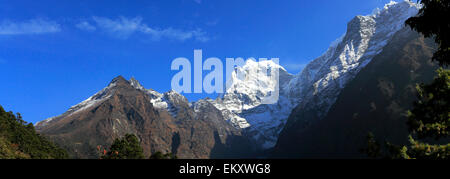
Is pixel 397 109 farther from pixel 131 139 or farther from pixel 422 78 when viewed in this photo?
pixel 131 139

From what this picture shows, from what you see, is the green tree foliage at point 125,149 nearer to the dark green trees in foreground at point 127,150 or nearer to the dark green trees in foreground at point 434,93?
the dark green trees in foreground at point 127,150

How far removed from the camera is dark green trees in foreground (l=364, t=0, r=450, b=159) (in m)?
11.1

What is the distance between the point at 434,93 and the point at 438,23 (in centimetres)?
287

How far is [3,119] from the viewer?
81625 millimetres

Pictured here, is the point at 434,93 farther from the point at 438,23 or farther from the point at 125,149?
the point at 125,149

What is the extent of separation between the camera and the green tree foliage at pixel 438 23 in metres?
10.9
